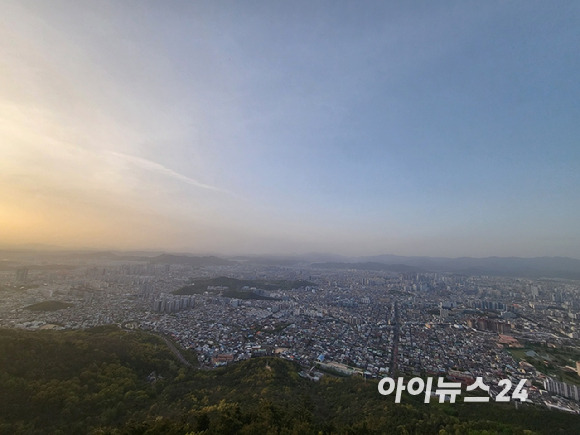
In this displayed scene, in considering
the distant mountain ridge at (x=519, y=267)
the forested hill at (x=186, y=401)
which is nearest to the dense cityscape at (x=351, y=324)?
the forested hill at (x=186, y=401)

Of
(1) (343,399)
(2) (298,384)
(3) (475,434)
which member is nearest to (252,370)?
(2) (298,384)

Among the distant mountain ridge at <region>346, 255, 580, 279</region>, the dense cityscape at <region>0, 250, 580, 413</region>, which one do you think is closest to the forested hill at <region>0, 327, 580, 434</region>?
the dense cityscape at <region>0, 250, 580, 413</region>

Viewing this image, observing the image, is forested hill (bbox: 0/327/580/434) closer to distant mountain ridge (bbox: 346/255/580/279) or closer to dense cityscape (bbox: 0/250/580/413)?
dense cityscape (bbox: 0/250/580/413)

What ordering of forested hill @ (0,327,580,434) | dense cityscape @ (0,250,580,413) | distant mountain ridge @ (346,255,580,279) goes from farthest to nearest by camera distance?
1. distant mountain ridge @ (346,255,580,279)
2. dense cityscape @ (0,250,580,413)
3. forested hill @ (0,327,580,434)

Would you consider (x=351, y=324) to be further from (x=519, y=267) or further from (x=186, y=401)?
(x=519, y=267)

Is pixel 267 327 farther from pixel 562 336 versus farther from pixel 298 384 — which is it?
pixel 562 336

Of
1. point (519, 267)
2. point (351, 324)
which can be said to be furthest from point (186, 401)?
point (519, 267)

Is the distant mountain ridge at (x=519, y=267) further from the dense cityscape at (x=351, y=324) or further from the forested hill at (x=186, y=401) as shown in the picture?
the forested hill at (x=186, y=401)
